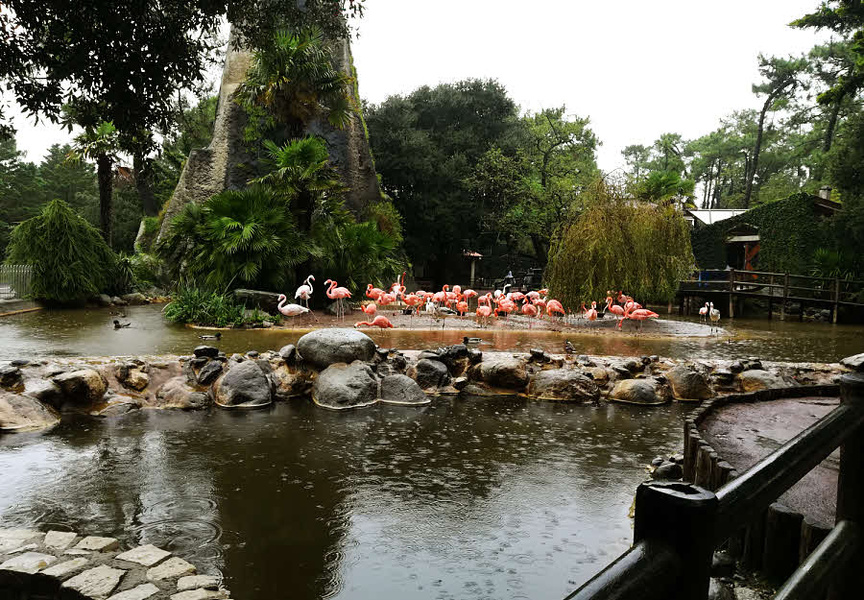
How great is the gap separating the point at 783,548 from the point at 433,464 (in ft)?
10.1

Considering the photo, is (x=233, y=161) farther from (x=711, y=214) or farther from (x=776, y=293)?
(x=711, y=214)

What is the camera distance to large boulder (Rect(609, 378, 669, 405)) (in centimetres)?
809

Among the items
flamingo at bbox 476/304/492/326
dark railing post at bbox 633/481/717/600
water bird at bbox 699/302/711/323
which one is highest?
dark railing post at bbox 633/481/717/600

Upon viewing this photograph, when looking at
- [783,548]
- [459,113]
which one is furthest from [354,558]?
[459,113]

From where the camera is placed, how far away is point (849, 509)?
4.99 feet

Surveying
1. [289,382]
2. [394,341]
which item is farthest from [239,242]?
[289,382]

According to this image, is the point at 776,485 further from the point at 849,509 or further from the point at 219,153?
the point at 219,153

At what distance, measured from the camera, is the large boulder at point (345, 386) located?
25.1 ft

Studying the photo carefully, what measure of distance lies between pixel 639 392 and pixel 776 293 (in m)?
17.0

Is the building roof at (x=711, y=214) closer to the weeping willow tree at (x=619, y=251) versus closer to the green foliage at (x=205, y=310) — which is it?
the weeping willow tree at (x=619, y=251)

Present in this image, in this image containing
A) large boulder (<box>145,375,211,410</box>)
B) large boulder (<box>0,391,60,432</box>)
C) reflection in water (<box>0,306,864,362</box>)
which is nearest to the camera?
large boulder (<box>0,391,60,432</box>)

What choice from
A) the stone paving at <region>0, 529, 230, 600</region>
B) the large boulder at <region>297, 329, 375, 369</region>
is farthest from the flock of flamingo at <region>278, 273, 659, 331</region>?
the stone paving at <region>0, 529, 230, 600</region>

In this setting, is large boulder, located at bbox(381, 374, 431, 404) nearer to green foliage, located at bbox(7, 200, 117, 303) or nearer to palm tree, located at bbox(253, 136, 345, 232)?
palm tree, located at bbox(253, 136, 345, 232)

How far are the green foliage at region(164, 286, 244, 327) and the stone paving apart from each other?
9.72 m
